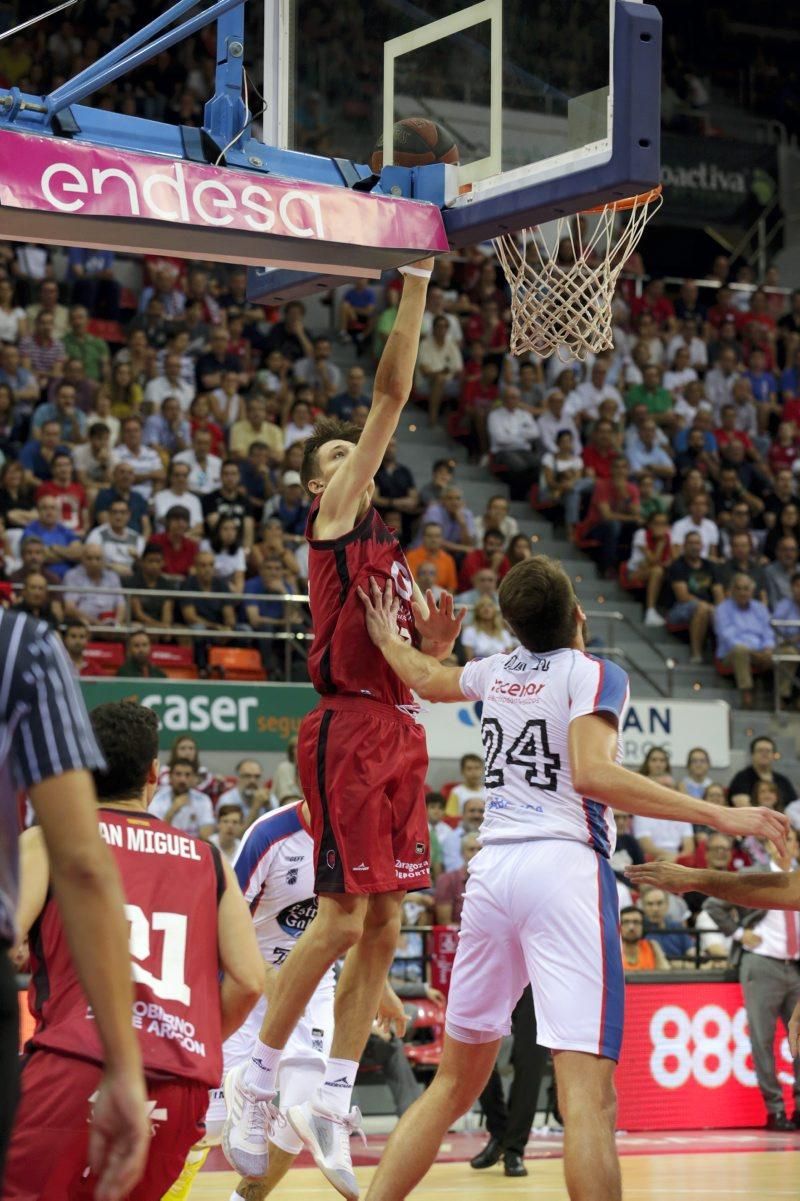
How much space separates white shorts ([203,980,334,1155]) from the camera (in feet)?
23.6

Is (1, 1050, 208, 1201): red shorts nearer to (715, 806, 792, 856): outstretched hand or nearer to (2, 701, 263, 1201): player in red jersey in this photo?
(2, 701, 263, 1201): player in red jersey

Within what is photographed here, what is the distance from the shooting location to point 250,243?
6.14 metres

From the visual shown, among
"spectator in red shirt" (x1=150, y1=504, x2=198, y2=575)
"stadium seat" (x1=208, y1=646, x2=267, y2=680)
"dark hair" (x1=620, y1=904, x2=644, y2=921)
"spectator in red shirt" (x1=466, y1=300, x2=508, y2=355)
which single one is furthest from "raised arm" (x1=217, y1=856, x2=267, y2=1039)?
"spectator in red shirt" (x1=466, y1=300, x2=508, y2=355)

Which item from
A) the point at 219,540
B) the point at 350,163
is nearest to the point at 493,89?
the point at 350,163

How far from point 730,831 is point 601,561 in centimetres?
1316

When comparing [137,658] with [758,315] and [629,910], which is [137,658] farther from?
[758,315]

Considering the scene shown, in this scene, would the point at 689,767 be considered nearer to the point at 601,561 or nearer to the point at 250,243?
the point at 601,561

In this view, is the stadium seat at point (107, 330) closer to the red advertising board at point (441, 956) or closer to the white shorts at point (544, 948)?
the red advertising board at point (441, 956)

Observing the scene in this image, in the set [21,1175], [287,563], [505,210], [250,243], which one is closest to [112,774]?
[21,1175]

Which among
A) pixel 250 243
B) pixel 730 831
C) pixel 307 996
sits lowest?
pixel 307 996

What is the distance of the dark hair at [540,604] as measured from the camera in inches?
231

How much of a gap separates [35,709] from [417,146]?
4228 mm

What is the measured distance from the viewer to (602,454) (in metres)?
18.7

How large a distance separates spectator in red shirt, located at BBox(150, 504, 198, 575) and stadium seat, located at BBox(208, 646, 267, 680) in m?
0.79
